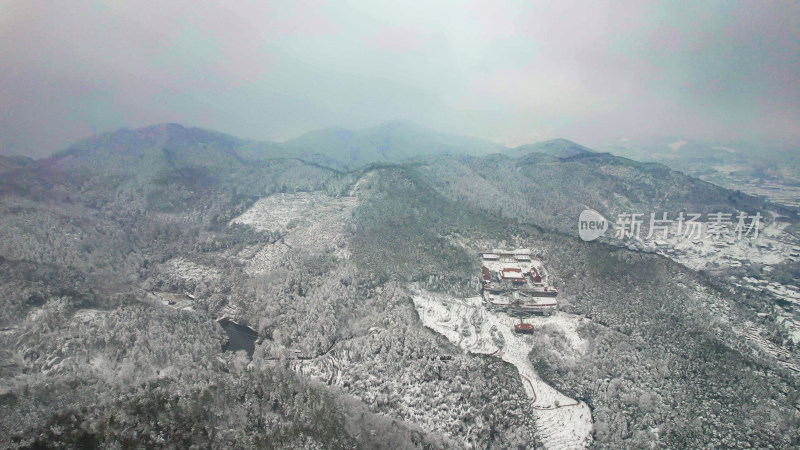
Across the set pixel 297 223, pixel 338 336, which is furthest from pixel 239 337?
pixel 297 223

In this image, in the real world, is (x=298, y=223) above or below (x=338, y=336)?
above

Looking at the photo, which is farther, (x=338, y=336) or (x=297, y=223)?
(x=297, y=223)

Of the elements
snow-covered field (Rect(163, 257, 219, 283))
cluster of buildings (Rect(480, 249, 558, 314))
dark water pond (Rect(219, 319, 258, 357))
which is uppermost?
cluster of buildings (Rect(480, 249, 558, 314))

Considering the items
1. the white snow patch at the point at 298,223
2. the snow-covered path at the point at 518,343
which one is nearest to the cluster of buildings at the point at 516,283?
the snow-covered path at the point at 518,343

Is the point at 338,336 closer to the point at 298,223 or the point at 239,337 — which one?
the point at 239,337

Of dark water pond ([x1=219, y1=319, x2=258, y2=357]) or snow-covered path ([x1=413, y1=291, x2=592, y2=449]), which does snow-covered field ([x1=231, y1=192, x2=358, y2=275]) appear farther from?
snow-covered path ([x1=413, y1=291, x2=592, y2=449])

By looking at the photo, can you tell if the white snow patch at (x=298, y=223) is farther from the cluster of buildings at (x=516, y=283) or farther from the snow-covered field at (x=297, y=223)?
the cluster of buildings at (x=516, y=283)

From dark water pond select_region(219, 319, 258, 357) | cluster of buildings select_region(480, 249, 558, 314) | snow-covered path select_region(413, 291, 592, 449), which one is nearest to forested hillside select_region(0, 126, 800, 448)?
dark water pond select_region(219, 319, 258, 357)
